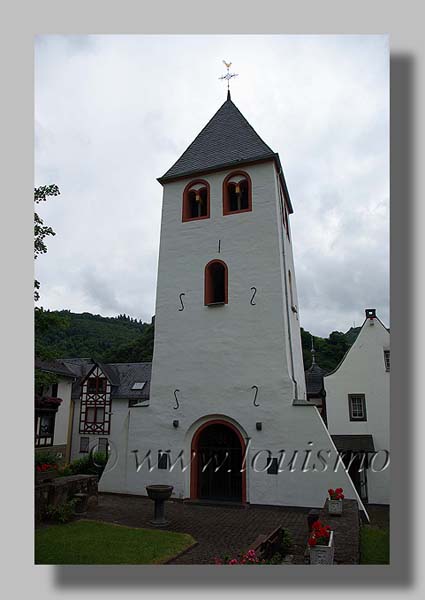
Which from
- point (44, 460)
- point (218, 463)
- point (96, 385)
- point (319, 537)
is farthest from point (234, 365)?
point (96, 385)

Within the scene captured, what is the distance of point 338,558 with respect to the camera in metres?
5.47

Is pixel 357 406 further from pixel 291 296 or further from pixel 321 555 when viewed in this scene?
pixel 321 555

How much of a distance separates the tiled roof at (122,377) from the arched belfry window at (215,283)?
45.6ft

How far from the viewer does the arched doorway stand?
10.4m

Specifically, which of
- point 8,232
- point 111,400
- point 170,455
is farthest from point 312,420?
point 111,400

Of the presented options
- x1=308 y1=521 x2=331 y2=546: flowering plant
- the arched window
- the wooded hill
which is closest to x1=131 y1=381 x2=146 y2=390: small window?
the wooded hill

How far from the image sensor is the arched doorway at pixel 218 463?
1041 centimetres

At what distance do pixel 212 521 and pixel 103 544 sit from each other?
114 inches

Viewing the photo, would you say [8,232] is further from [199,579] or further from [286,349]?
[286,349]

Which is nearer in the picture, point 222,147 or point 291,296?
point 291,296

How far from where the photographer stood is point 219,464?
10.8 meters

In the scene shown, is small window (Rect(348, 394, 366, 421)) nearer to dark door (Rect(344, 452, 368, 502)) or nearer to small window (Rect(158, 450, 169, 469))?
dark door (Rect(344, 452, 368, 502))

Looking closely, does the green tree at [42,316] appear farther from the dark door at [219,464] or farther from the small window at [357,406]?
the small window at [357,406]

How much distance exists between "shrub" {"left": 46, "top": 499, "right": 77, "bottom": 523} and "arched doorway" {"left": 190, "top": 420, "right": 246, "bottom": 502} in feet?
10.7
